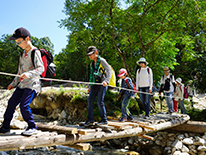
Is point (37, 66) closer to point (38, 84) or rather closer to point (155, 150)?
point (38, 84)

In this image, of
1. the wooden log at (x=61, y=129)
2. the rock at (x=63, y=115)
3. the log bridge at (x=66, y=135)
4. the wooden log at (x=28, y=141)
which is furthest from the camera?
the rock at (x=63, y=115)

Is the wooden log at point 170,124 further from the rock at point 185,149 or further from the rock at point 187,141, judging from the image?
the rock at point 185,149

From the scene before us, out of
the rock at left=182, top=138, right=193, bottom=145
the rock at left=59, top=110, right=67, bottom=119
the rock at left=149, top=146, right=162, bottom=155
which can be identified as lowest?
the rock at left=149, top=146, right=162, bottom=155

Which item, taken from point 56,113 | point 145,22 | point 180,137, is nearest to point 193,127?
point 180,137

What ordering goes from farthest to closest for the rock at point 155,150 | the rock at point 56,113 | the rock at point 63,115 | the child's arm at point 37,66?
the rock at point 56,113 → the rock at point 63,115 → the rock at point 155,150 → the child's arm at point 37,66

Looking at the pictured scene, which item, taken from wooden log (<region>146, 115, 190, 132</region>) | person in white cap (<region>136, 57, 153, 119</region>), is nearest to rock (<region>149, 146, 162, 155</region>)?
wooden log (<region>146, 115, 190, 132</region>)

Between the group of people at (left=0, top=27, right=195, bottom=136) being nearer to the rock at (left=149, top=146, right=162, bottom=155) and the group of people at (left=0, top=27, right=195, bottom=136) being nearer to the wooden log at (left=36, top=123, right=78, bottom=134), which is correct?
the wooden log at (left=36, top=123, right=78, bottom=134)

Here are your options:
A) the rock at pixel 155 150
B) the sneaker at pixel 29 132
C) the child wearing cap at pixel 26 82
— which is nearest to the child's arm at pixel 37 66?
the child wearing cap at pixel 26 82

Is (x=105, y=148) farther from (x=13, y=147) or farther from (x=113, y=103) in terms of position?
(x=13, y=147)

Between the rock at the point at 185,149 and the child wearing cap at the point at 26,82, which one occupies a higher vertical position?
the child wearing cap at the point at 26,82

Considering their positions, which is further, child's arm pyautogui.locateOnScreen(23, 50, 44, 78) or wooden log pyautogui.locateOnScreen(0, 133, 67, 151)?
child's arm pyautogui.locateOnScreen(23, 50, 44, 78)

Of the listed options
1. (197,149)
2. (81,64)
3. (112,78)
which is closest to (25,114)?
(112,78)

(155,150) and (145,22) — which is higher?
(145,22)

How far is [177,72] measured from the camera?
19625mm
